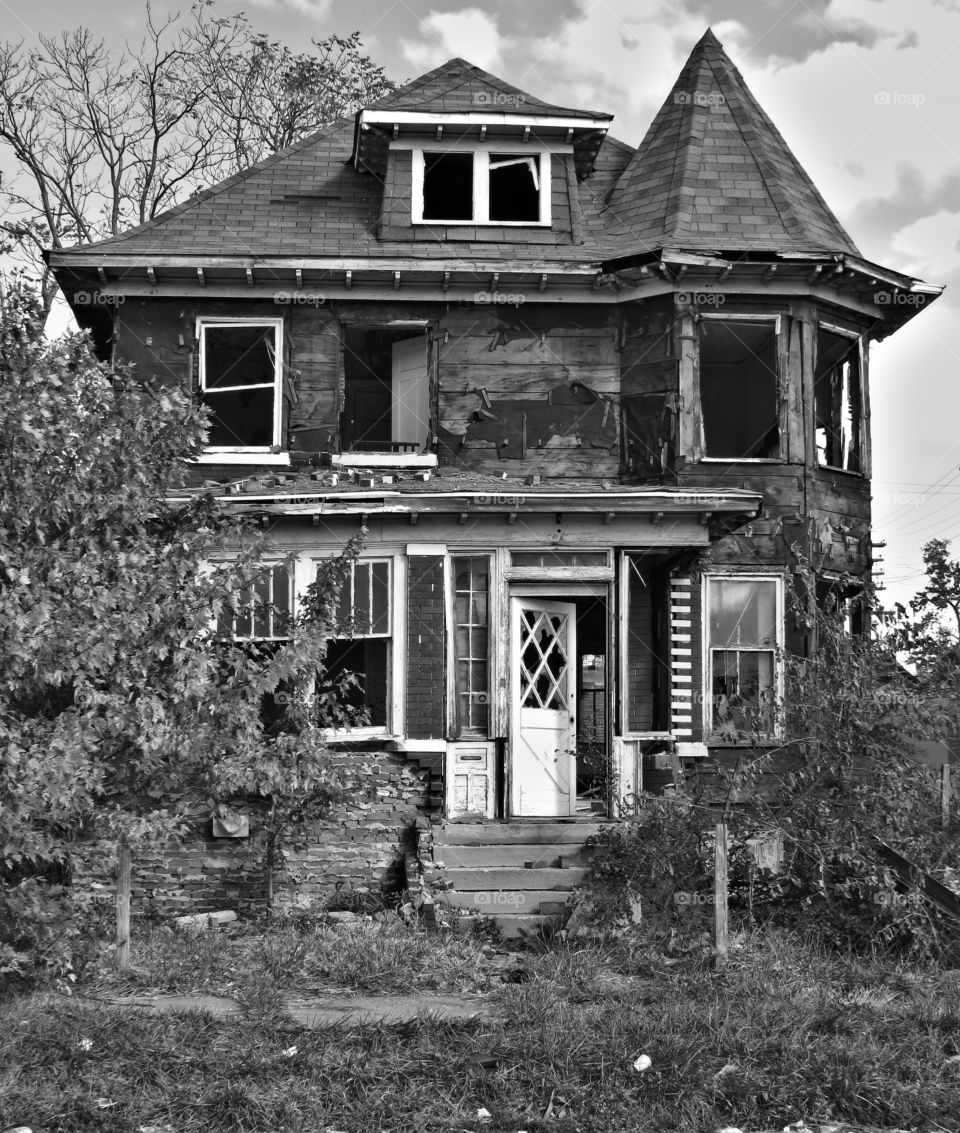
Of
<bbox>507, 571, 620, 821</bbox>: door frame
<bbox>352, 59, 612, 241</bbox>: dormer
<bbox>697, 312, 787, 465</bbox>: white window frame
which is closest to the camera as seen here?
<bbox>507, 571, 620, 821</bbox>: door frame

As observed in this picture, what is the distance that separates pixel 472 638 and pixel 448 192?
6.51m

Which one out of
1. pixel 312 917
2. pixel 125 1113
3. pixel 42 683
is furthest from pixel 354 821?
pixel 125 1113

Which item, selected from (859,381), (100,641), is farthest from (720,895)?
(859,381)

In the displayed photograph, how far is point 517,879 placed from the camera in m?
11.7

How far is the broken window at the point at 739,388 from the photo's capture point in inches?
614

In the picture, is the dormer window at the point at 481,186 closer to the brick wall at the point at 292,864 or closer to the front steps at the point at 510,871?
the brick wall at the point at 292,864

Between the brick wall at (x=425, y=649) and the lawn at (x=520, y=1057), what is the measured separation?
4418 millimetres

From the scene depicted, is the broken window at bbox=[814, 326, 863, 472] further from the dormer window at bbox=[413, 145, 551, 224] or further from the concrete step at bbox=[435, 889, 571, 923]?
the concrete step at bbox=[435, 889, 571, 923]

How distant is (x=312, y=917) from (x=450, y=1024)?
376 centimetres

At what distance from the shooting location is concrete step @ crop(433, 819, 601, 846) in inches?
487

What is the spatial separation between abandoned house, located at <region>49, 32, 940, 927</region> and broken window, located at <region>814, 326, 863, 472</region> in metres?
0.04

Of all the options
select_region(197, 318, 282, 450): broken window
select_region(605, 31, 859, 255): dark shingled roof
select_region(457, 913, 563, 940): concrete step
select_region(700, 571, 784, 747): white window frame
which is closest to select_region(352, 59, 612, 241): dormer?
select_region(605, 31, 859, 255): dark shingled roof

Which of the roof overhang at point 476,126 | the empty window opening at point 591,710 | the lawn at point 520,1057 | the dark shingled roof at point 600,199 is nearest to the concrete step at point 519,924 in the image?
the empty window opening at point 591,710

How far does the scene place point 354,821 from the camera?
41.7ft
